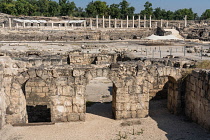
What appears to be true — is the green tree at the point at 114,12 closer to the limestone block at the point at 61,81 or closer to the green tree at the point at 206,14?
the green tree at the point at 206,14

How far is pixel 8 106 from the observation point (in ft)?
34.1

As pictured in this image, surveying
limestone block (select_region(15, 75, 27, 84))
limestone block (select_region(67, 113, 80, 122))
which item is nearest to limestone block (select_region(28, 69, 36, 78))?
limestone block (select_region(15, 75, 27, 84))

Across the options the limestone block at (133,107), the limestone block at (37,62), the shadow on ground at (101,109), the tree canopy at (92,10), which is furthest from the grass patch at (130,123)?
the tree canopy at (92,10)

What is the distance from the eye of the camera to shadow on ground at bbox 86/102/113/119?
39.7 feet

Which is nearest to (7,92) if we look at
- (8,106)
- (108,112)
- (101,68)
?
(8,106)

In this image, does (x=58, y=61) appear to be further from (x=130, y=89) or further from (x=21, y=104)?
(x=130, y=89)

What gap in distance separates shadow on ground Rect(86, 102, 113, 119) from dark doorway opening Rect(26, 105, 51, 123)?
2.30m

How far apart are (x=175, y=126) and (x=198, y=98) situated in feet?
5.11

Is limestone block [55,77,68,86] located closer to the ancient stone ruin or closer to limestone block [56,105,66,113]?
the ancient stone ruin

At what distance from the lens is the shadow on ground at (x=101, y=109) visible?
12.1m

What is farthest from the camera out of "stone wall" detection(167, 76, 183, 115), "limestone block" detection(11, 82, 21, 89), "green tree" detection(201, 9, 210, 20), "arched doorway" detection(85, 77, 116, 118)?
"green tree" detection(201, 9, 210, 20)

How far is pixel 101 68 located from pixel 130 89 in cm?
165

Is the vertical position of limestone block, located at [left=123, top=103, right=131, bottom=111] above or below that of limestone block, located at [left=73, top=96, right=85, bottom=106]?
below

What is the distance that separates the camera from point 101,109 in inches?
512
